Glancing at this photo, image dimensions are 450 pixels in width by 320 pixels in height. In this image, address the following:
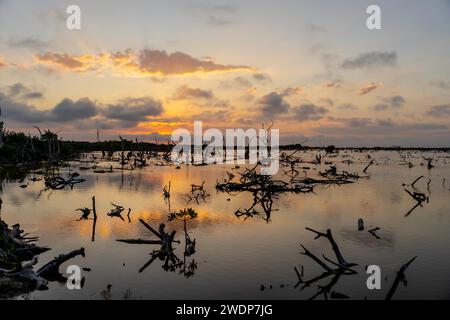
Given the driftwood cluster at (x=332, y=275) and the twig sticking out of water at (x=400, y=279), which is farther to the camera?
the twig sticking out of water at (x=400, y=279)

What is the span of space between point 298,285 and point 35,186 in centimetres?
3163

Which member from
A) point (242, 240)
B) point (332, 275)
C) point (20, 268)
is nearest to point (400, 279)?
point (332, 275)

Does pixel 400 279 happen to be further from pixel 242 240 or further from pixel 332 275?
pixel 242 240

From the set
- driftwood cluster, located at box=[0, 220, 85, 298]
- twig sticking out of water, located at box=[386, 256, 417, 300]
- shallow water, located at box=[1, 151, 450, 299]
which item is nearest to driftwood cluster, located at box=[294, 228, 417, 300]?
twig sticking out of water, located at box=[386, 256, 417, 300]

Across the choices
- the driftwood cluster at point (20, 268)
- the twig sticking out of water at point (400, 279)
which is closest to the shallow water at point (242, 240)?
the twig sticking out of water at point (400, 279)

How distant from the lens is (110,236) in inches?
793

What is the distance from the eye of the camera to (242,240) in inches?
784

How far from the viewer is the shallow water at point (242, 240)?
13.5 m

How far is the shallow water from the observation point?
532 inches

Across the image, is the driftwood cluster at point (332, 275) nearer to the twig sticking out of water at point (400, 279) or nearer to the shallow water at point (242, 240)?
the twig sticking out of water at point (400, 279)

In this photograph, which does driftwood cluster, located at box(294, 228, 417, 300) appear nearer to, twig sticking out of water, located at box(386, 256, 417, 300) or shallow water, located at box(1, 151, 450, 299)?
twig sticking out of water, located at box(386, 256, 417, 300)
